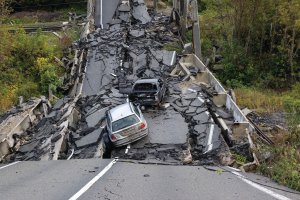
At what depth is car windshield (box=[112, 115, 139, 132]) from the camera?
1703 centimetres

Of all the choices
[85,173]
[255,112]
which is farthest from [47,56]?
[85,173]

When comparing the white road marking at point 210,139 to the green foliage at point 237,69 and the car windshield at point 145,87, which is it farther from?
the green foliage at point 237,69

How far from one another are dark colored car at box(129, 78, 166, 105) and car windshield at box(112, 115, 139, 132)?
3149mm

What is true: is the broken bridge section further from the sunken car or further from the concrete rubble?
the sunken car

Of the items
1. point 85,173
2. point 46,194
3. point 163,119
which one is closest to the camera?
point 46,194

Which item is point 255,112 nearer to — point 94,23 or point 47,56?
point 47,56

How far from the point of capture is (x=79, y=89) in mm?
24859

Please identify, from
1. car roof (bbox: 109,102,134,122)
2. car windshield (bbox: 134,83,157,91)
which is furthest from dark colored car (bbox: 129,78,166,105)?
car roof (bbox: 109,102,134,122)

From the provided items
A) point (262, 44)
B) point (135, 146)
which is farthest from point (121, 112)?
point (262, 44)

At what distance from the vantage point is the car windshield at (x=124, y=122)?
55.9 ft

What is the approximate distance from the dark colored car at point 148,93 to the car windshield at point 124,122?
3149 millimetres

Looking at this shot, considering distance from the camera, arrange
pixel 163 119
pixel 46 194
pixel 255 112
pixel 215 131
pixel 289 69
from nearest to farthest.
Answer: pixel 46 194 < pixel 215 131 < pixel 163 119 < pixel 255 112 < pixel 289 69

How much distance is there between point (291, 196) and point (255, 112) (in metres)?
12.3

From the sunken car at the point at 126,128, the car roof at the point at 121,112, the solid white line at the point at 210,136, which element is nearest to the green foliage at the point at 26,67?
the car roof at the point at 121,112
